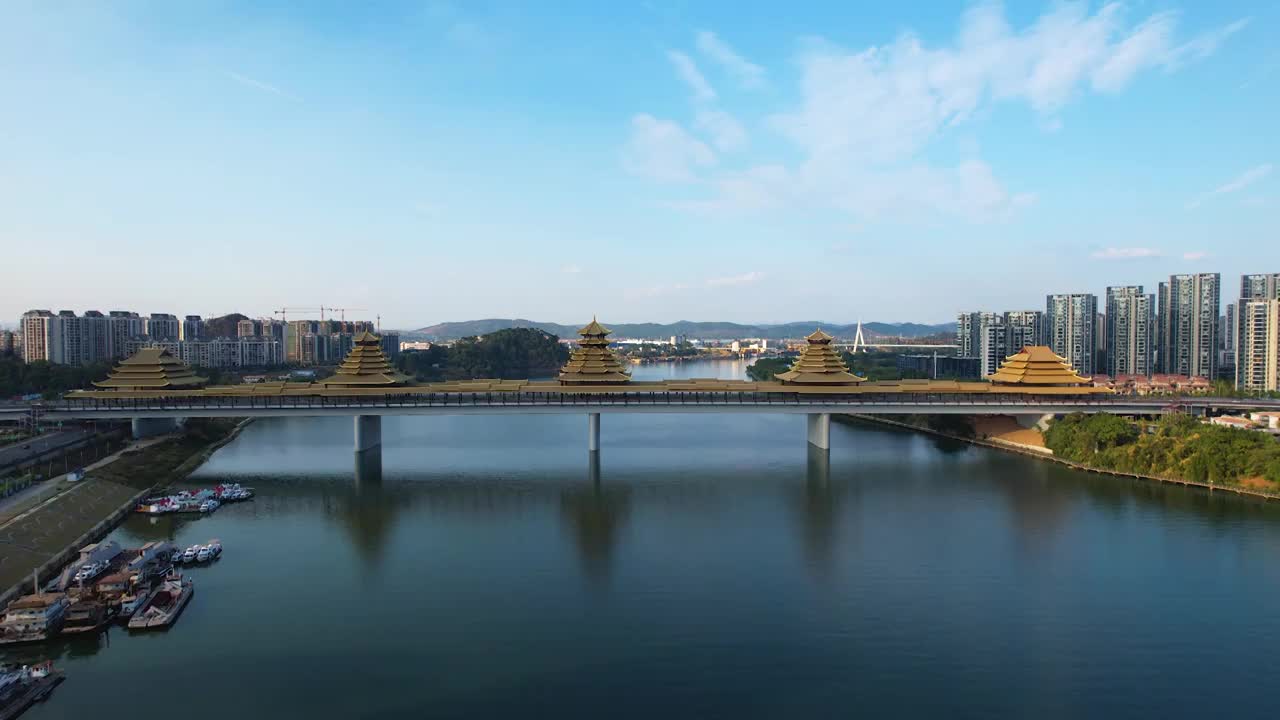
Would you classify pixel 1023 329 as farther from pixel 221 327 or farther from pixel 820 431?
pixel 221 327

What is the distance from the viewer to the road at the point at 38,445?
25602mm

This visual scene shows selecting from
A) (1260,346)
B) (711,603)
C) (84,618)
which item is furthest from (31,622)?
(1260,346)

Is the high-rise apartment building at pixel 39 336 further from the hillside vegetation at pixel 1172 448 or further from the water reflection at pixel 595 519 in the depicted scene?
the hillside vegetation at pixel 1172 448

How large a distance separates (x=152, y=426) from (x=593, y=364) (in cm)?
1900

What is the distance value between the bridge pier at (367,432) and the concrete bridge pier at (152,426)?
9.13 meters

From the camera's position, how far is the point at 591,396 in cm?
3178

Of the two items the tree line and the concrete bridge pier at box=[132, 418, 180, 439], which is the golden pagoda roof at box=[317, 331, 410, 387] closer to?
the concrete bridge pier at box=[132, 418, 180, 439]

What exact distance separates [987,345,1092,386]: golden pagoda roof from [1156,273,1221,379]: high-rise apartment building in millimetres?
28122

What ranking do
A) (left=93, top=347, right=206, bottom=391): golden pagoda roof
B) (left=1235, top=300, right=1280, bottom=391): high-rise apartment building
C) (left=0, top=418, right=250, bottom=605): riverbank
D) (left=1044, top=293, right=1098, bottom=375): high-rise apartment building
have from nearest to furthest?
(left=0, top=418, right=250, bottom=605): riverbank
(left=93, top=347, right=206, bottom=391): golden pagoda roof
(left=1235, top=300, right=1280, bottom=391): high-rise apartment building
(left=1044, top=293, right=1098, bottom=375): high-rise apartment building

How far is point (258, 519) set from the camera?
896 inches

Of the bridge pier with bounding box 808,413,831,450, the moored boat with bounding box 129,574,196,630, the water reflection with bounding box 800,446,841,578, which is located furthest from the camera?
the bridge pier with bounding box 808,413,831,450

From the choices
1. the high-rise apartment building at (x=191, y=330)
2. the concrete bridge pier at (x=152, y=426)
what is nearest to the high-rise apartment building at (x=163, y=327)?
the high-rise apartment building at (x=191, y=330)

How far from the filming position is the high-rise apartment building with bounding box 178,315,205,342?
93.6 m

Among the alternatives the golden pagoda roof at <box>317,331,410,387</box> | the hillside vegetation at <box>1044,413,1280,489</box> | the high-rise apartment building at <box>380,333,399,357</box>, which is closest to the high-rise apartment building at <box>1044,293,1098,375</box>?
the hillside vegetation at <box>1044,413,1280,489</box>
